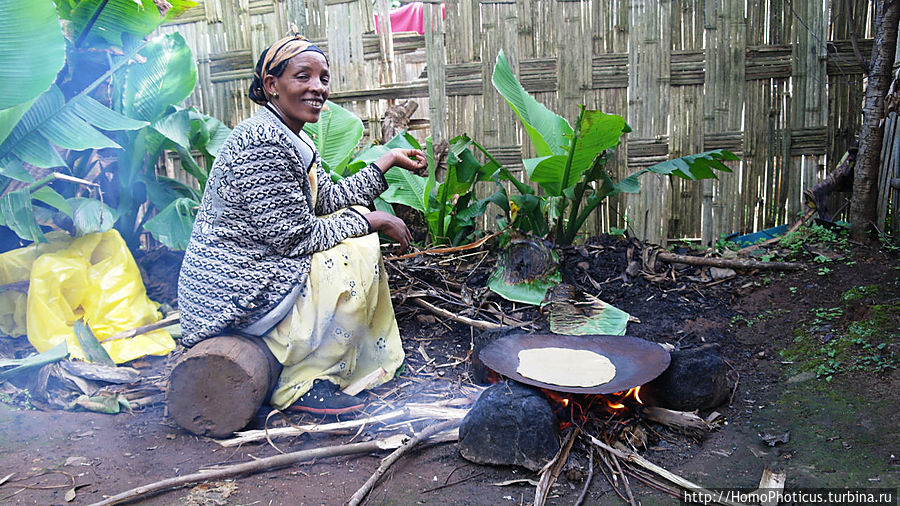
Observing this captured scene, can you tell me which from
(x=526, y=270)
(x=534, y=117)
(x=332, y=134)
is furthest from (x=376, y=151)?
(x=526, y=270)

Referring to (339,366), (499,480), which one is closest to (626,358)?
(499,480)

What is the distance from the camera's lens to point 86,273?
3332 mm

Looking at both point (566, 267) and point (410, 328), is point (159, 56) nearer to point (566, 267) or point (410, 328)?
point (410, 328)

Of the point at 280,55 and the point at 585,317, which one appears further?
the point at 585,317

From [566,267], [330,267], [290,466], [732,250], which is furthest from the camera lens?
[732,250]

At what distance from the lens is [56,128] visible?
10.3 ft

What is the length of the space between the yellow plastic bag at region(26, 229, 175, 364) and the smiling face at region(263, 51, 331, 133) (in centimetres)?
164

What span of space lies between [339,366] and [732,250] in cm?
268

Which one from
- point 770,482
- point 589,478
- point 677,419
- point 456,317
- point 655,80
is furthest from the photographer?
point 655,80

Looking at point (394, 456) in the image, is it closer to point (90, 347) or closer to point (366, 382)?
point (366, 382)

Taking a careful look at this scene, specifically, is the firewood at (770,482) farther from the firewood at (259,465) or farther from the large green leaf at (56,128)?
the large green leaf at (56,128)

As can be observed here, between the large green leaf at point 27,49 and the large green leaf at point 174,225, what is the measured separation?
994 mm

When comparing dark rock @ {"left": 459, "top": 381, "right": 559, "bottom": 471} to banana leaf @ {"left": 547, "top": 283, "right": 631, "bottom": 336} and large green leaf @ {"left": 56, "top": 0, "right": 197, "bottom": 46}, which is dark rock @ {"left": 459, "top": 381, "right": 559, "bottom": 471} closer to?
banana leaf @ {"left": 547, "top": 283, "right": 631, "bottom": 336}

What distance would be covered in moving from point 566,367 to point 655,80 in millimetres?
2503
